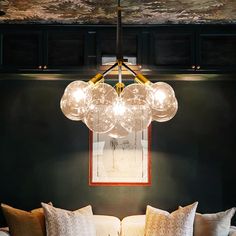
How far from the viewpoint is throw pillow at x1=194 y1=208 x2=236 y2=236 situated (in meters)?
3.24

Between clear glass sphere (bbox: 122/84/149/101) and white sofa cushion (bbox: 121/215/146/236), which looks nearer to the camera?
clear glass sphere (bbox: 122/84/149/101)

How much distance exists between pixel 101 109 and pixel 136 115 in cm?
25

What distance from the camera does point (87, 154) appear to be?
3883mm

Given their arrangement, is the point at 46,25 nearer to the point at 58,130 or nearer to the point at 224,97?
the point at 58,130

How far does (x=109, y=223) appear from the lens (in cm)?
349

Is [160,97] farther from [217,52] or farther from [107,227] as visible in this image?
[107,227]

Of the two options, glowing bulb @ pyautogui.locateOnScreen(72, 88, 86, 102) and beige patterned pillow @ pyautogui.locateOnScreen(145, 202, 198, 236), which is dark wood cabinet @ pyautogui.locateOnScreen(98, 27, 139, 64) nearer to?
glowing bulb @ pyautogui.locateOnScreen(72, 88, 86, 102)

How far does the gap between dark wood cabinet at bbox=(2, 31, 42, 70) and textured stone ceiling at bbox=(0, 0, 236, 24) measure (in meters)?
0.16

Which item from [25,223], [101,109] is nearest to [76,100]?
[101,109]

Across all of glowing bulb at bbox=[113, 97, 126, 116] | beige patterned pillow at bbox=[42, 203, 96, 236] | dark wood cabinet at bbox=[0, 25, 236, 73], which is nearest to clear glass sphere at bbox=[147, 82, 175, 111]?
glowing bulb at bbox=[113, 97, 126, 116]

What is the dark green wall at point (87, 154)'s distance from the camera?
3.84 meters

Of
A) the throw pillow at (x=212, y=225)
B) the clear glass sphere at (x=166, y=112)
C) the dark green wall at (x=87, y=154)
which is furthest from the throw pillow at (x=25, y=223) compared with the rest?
the clear glass sphere at (x=166, y=112)

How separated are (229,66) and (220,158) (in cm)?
109

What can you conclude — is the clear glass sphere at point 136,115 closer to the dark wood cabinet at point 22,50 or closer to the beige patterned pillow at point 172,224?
the beige patterned pillow at point 172,224
